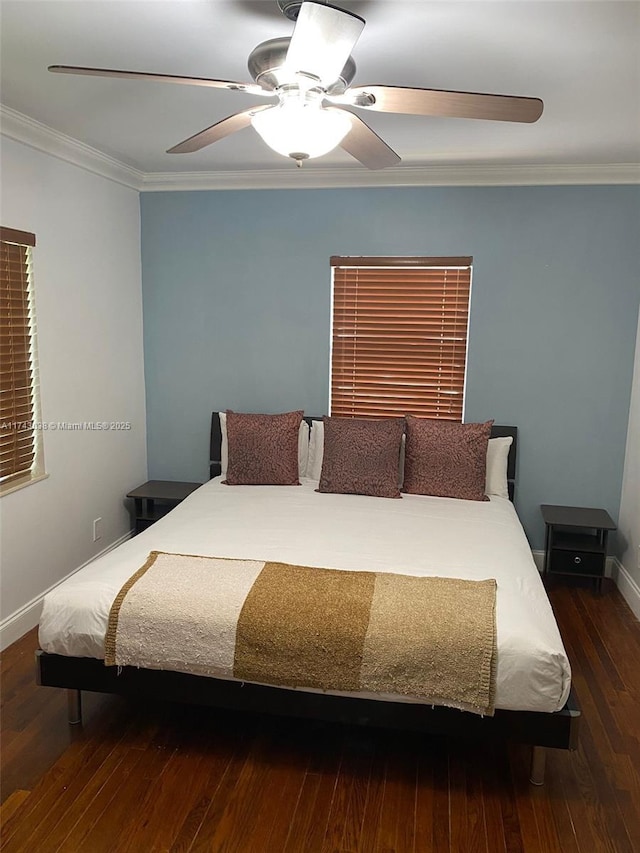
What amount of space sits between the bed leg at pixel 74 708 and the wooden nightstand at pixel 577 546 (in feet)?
8.83

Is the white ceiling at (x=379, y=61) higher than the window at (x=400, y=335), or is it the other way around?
the white ceiling at (x=379, y=61)

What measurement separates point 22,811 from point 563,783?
1864 mm

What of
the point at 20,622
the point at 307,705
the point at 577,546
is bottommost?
the point at 20,622

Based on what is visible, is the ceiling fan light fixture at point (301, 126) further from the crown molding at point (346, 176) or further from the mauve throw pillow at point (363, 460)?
the mauve throw pillow at point (363, 460)

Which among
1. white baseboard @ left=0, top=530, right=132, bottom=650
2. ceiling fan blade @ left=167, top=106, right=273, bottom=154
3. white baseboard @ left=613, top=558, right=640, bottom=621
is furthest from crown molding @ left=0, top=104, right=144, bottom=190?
white baseboard @ left=613, top=558, right=640, bottom=621

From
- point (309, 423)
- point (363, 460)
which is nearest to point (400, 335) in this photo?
point (309, 423)

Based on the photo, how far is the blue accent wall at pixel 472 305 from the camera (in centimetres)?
399

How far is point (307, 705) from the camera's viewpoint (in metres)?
2.39

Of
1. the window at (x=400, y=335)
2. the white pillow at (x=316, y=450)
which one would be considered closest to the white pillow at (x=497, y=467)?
the window at (x=400, y=335)

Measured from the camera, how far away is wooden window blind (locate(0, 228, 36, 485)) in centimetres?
315

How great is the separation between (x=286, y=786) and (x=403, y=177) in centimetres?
332

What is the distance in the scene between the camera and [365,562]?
284 centimetres

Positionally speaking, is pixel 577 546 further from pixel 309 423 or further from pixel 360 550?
pixel 309 423

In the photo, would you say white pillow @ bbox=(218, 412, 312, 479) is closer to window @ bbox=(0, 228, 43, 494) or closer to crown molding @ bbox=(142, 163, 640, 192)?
window @ bbox=(0, 228, 43, 494)
